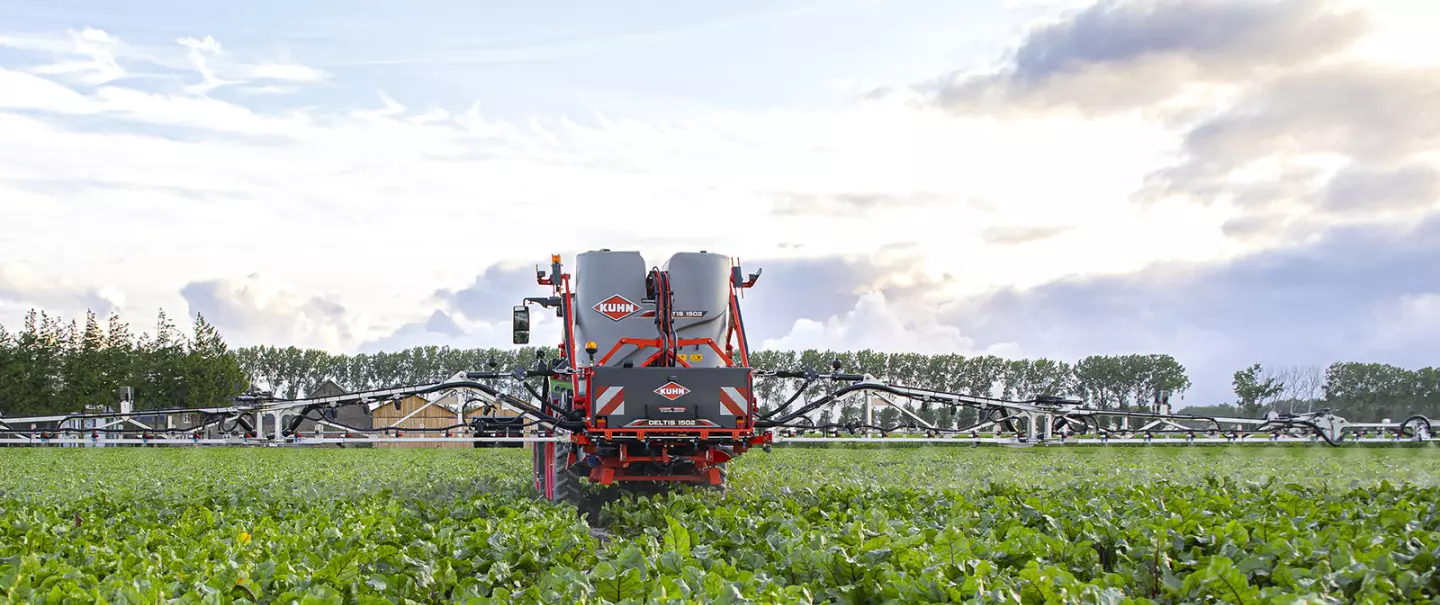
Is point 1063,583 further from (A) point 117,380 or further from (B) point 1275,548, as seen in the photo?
(A) point 117,380

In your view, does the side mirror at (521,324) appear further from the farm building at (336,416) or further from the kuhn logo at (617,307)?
the farm building at (336,416)

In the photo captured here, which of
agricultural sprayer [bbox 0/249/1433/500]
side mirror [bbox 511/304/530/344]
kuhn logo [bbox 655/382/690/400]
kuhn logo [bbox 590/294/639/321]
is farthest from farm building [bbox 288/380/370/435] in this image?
kuhn logo [bbox 655/382/690/400]

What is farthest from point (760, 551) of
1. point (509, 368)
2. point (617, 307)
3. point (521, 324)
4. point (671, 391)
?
point (509, 368)

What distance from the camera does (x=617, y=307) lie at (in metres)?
13.5

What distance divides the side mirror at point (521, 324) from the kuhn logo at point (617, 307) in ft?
3.74

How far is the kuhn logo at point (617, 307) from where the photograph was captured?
13508 millimetres

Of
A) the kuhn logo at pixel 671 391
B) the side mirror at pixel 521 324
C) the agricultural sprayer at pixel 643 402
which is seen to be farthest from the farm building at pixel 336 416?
the kuhn logo at pixel 671 391

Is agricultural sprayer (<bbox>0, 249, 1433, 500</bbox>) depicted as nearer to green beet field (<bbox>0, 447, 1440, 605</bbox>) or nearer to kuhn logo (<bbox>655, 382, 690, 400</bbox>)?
kuhn logo (<bbox>655, 382, 690, 400</bbox>)

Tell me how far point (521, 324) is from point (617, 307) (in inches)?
55.4

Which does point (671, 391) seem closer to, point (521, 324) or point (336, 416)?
point (521, 324)

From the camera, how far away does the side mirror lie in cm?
1412

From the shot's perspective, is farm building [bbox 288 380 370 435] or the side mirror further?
the side mirror

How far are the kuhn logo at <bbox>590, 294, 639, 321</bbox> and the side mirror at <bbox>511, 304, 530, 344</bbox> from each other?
1.14m

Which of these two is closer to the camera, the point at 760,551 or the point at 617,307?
the point at 760,551
